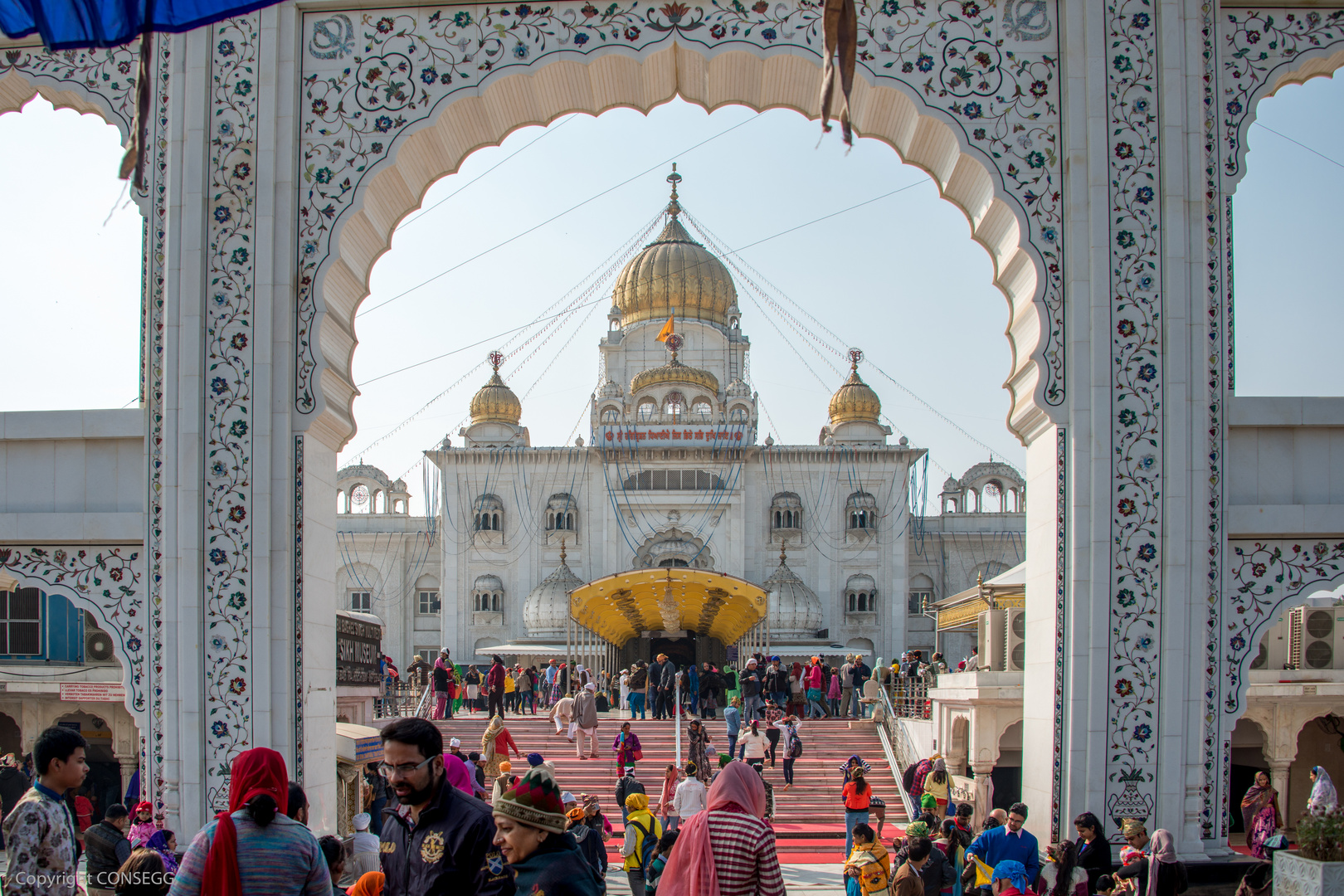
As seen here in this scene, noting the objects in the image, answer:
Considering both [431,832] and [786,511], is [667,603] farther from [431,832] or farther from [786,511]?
[431,832]

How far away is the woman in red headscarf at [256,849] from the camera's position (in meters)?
3.46

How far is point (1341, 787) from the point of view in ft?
49.9

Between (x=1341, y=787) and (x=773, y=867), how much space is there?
554 inches

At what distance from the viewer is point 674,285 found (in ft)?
129

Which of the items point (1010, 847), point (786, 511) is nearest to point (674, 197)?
point (786, 511)

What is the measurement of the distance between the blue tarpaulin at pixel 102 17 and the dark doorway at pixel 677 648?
2749cm

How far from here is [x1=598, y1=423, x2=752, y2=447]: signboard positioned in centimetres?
3372

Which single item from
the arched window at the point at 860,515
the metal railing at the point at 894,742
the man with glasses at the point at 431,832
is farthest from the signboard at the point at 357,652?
the arched window at the point at 860,515

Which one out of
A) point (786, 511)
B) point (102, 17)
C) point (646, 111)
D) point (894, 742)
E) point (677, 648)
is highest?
point (646, 111)

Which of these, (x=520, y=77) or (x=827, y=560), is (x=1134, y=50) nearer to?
(x=520, y=77)

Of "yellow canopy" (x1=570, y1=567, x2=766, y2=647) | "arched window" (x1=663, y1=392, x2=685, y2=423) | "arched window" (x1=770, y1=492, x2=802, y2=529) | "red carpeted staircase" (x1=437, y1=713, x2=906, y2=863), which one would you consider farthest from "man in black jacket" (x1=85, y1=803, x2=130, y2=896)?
"arched window" (x1=663, y1=392, x2=685, y2=423)

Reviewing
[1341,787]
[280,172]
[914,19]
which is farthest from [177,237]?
[1341,787]

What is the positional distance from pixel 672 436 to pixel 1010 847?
27.3 metres

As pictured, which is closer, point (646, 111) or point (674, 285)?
point (646, 111)
